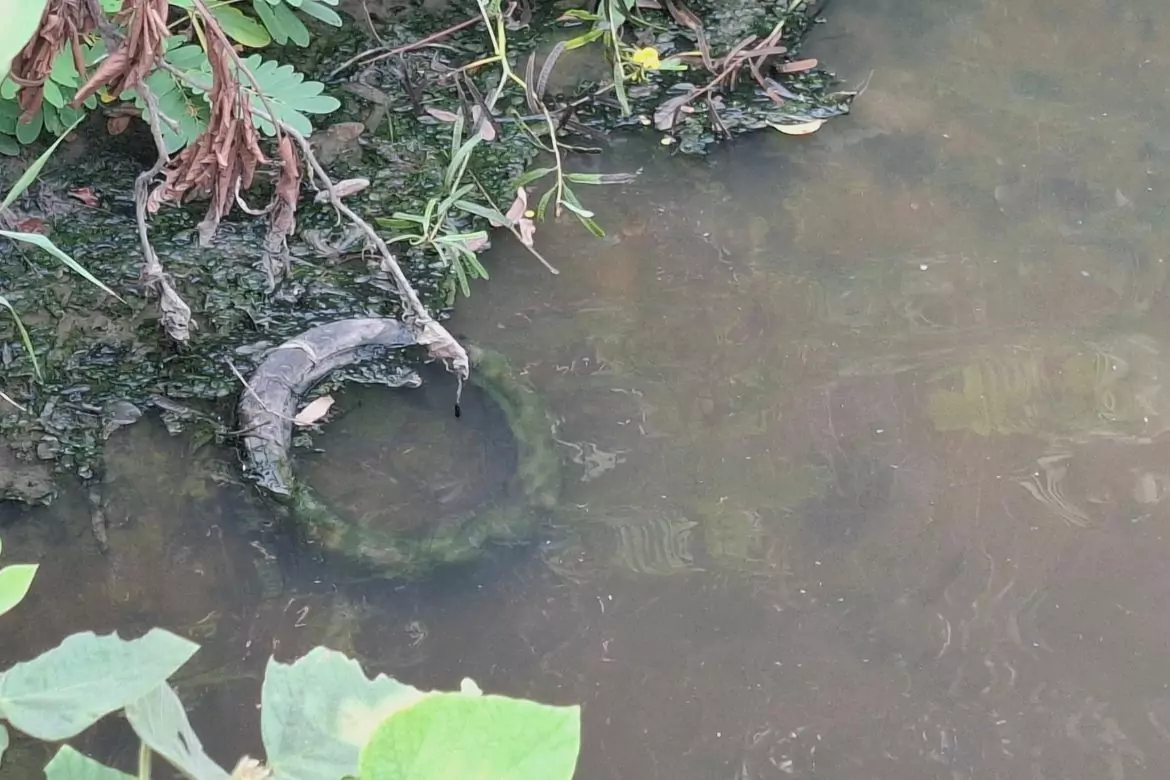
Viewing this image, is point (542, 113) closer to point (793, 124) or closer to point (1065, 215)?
point (793, 124)

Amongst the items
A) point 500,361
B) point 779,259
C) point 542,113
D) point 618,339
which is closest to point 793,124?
point 779,259

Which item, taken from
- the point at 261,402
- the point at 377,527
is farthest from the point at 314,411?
the point at 377,527

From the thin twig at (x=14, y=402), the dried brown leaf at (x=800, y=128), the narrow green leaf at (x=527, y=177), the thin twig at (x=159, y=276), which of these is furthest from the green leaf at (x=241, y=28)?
the dried brown leaf at (x=800, y=128)

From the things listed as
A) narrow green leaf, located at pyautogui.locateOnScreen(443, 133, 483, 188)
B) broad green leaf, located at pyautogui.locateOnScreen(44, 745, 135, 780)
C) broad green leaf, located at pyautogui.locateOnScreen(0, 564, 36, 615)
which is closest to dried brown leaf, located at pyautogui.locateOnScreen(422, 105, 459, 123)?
narrow green leaf, located at pyautogui.locateOnScreen(443, 133, 483, 188)

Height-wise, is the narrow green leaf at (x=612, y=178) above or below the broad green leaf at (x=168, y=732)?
below

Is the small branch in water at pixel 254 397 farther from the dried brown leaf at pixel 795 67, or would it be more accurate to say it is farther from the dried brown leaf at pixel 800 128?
the dried brown leaf at pixel 795 67

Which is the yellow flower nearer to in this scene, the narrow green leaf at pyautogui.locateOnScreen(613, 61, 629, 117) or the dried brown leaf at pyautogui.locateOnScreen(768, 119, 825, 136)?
the narrow green leaf at pyautogui.locateOnScreen(613, 61, 629, 117)
